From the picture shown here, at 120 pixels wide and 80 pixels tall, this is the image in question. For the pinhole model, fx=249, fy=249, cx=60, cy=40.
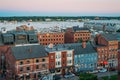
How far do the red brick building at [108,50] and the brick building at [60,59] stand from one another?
900 centimetres

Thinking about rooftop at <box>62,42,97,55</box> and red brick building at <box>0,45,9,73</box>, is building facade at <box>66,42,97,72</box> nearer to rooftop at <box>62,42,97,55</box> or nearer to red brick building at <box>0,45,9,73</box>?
rooftop at <box>62,42,97,55</box>

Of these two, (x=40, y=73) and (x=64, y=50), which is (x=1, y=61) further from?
(x=64, y=50)

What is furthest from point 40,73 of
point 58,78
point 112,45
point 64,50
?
point 112,45

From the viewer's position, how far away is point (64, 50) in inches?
2181

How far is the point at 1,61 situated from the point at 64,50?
48.5ft

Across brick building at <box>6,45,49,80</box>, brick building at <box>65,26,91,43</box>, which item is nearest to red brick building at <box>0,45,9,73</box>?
brick building at <box>6,45,49,80</box>

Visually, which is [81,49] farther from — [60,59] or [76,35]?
[76,35]

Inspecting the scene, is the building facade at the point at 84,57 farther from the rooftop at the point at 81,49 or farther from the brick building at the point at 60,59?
the brick building at the point at 60,59

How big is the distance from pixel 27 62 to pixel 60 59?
27.0ft

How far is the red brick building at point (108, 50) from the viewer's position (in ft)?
206

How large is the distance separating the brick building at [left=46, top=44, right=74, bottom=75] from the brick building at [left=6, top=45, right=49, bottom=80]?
1.45 metres

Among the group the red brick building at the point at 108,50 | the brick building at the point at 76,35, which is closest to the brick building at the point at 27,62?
the red brick building at the point at 108,50

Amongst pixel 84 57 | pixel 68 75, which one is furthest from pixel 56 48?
pixel 84 57

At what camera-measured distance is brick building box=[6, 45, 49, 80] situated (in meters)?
49.6
